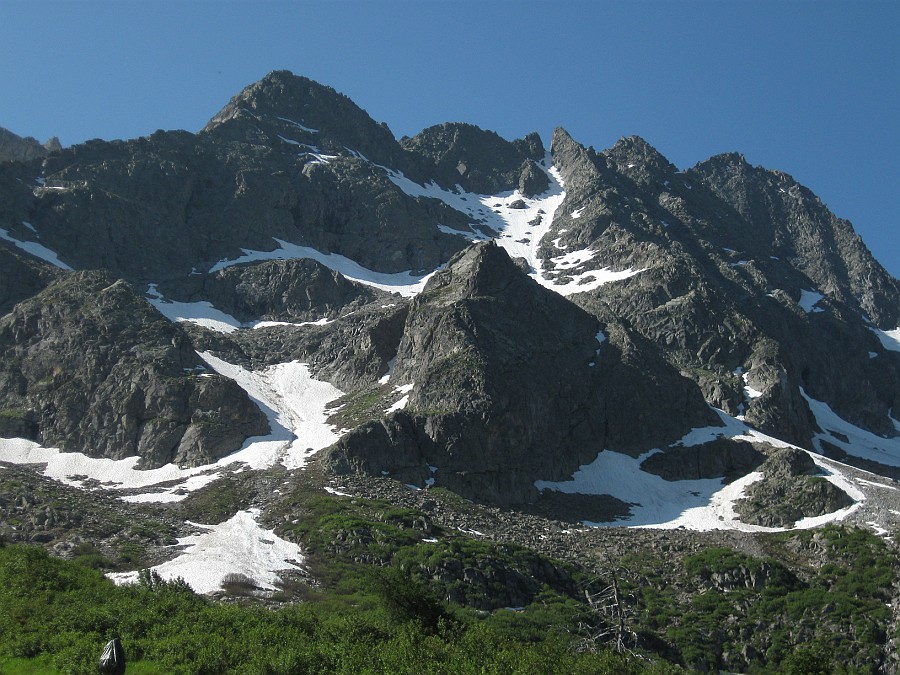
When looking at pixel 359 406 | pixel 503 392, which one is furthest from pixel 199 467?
pixel 503 392

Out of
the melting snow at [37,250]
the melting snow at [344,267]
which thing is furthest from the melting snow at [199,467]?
the melting snow at [344,267]

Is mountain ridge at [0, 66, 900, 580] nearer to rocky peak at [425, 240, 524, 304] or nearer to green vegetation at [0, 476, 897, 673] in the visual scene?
rocky peak at [425, 240, 524, 304]

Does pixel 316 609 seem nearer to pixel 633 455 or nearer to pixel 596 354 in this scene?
pixel 633 455

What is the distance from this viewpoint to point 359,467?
9425cm

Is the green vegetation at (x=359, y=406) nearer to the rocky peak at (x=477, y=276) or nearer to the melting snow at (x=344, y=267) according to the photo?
the rocky peak at (x=477, y=276)

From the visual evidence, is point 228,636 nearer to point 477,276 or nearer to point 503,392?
point 503,392

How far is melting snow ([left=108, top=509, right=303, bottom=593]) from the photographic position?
60.0 m

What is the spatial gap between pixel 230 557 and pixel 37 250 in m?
108

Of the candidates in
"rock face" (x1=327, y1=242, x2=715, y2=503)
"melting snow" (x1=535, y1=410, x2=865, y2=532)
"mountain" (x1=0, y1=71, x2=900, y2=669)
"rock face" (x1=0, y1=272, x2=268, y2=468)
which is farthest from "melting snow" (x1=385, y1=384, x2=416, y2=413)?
"melting snow" (x1=535, y1=410, x2=865, y2=532)

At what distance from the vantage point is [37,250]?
503ft

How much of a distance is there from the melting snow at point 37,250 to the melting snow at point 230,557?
91598 millimetres

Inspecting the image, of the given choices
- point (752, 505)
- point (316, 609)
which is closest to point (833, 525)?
point (752, 505)

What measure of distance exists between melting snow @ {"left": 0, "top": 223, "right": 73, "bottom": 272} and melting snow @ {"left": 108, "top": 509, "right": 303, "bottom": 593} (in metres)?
91.6

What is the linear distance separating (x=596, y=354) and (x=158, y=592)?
302 feet
